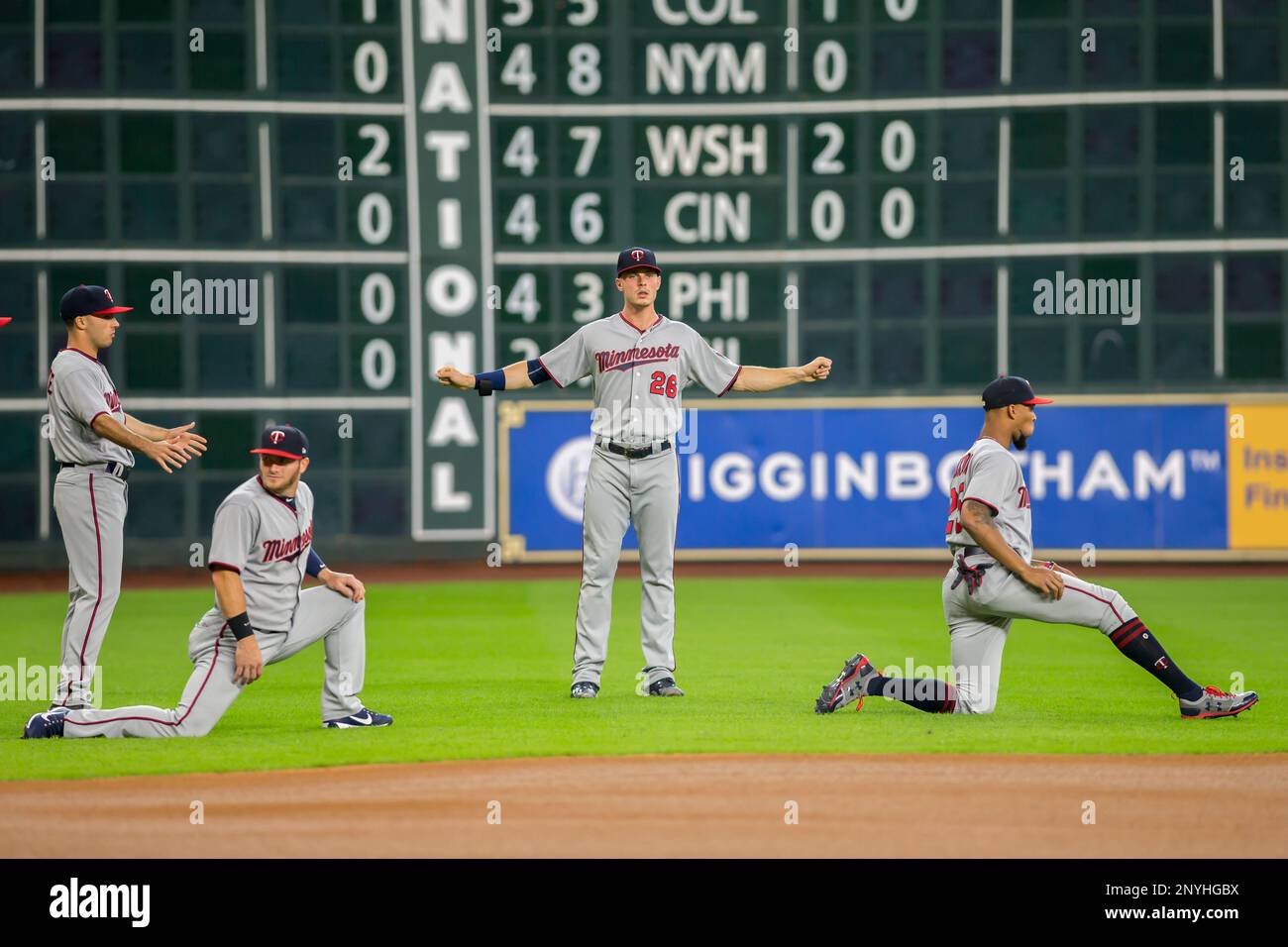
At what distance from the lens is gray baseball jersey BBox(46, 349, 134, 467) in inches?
270

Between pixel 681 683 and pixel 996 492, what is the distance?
2.24 m

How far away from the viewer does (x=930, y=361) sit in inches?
635

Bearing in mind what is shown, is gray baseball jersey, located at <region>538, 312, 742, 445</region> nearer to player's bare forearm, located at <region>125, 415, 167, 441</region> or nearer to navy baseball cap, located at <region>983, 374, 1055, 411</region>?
navy baseball cap, located at <region>983, 374, 1055, 411</region>

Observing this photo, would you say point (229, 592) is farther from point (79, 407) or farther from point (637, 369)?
point (637, 369)

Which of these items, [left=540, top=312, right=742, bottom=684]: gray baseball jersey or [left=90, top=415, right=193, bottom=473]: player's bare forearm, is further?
[left=540, top=312, right=742, bottom=684]: gray baseball jersey

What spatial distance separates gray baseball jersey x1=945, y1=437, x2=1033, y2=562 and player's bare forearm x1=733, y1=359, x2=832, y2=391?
42.8 inches

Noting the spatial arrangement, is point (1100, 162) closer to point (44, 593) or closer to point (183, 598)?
point (183, 598)

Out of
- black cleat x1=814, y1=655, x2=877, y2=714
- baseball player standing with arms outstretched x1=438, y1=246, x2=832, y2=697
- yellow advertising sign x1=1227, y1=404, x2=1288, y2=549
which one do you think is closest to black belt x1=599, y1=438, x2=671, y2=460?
baseball player standing with arms outstretched x1=438, y1=246, x2=832, y2=697

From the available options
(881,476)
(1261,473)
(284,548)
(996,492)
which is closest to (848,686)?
(996,492)

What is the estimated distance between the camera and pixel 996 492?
22.4 ft

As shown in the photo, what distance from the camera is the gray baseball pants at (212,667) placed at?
21.5 ft

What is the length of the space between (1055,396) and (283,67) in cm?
805

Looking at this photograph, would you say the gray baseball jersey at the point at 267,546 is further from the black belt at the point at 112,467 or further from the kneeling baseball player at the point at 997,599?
the kneeling baseball player at the point at 997,599
